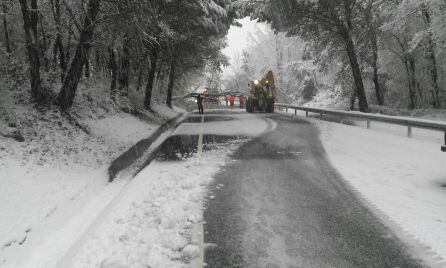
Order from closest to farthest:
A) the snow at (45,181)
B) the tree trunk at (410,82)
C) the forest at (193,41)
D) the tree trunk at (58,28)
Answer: the snow at (45,181) → the forest at (193,41) → the tree trunk at (58,28) → the tree trunk at (410,82)

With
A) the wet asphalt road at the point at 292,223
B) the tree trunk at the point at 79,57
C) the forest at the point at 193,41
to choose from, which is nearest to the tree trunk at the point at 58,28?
the forest at the point at 193,41

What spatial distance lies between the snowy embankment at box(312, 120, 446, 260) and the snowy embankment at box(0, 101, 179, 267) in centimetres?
498

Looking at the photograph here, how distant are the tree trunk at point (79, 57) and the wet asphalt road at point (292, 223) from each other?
5.64 m

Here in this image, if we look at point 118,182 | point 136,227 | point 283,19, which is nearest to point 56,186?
point 118,182

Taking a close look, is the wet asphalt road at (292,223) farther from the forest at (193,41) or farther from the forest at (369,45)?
the forest at (369,45)

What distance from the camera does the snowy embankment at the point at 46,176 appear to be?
5.72 m

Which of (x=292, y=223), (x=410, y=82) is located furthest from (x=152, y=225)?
(x=410, y=82)

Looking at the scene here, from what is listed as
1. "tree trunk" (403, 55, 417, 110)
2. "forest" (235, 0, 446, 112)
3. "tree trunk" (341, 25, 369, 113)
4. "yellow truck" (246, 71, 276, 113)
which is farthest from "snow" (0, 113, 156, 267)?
"tree trunk" (403, 55, 417, 110)

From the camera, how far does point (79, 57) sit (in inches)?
473

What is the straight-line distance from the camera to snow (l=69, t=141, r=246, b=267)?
4.77 meters

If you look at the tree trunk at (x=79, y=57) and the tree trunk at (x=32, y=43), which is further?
the tree trunk at (x=79, y=57)

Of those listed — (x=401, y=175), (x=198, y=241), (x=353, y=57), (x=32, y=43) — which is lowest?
(x=198, y=241)

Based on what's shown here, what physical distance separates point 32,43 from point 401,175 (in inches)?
382

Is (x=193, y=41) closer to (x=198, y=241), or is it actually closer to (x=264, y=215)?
(x=264, y=215)
